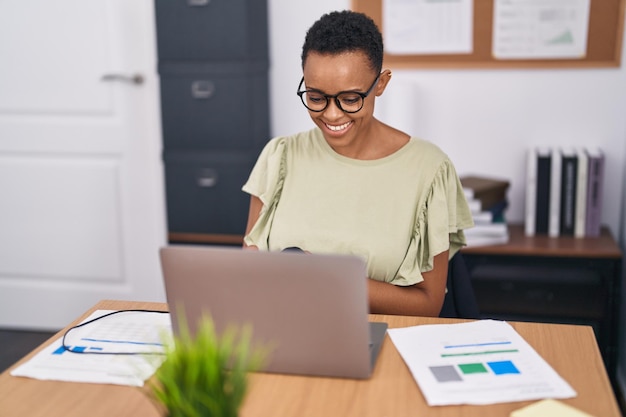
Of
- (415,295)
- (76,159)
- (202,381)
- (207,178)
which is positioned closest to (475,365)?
(415,295)

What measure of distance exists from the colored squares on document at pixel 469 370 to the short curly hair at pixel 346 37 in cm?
73

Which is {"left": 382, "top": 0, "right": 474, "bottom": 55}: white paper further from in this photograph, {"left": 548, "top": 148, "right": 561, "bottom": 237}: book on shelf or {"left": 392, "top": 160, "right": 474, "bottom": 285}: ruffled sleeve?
{"left": 392, "top": 160, "right": 474, "bottom": 285}: ruffled sleeve

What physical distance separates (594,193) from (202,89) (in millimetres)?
1507

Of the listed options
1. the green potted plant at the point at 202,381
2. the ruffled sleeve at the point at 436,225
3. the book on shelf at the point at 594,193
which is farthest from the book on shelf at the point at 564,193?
the green potted plant at the point at 202,381

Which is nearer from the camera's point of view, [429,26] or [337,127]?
[337,127]

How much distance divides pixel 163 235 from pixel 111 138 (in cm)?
46

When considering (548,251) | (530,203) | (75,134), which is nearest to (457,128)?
(530,203)

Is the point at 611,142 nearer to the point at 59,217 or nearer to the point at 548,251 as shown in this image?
the point at 548,251

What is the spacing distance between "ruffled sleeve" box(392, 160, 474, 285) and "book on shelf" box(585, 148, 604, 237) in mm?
1063

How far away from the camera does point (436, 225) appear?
171 centimetres

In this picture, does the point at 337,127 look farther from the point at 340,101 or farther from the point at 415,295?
the point at 415,295

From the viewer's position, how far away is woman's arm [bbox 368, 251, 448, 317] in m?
Result: 1.65

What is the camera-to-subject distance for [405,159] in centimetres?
179

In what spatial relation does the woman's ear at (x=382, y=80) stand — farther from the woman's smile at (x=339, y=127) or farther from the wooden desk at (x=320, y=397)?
the wooden desk at (x=320, y=397)
